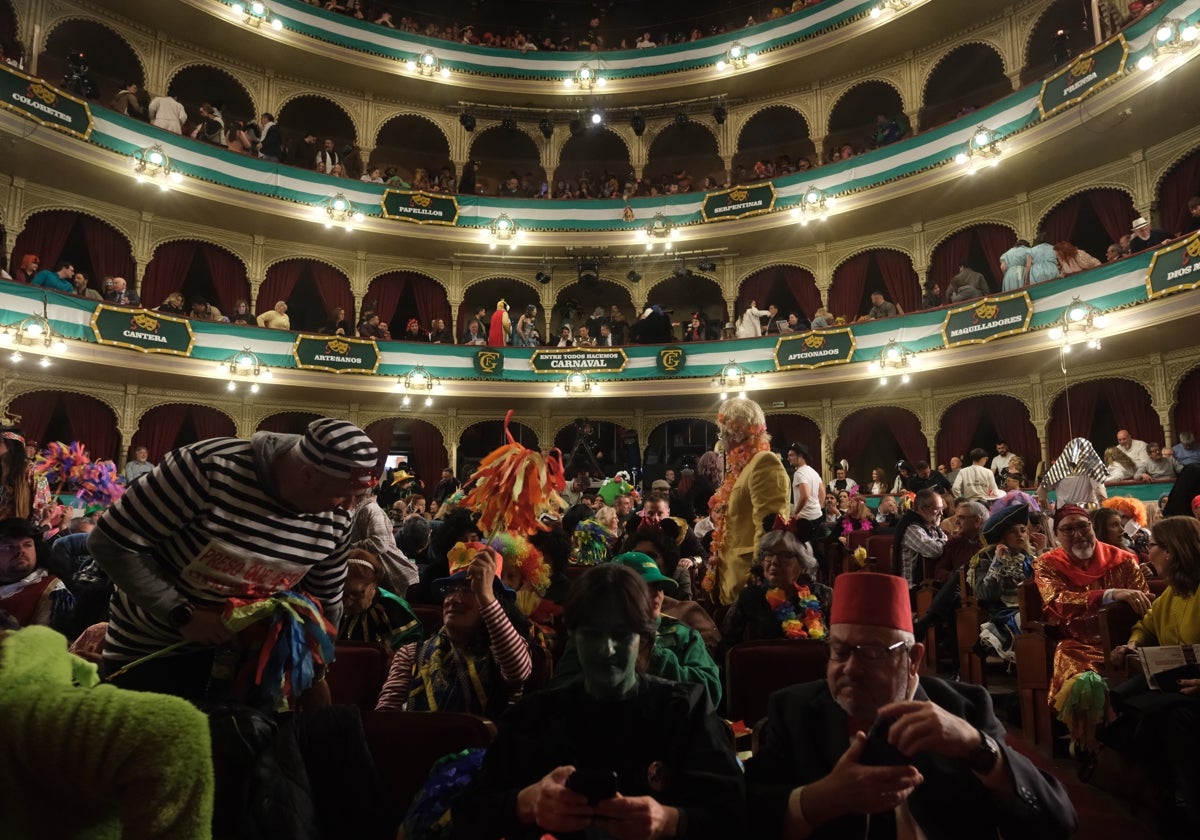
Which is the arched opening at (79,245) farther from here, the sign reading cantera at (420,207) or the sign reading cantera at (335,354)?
the sign reading cantera at (420,207)

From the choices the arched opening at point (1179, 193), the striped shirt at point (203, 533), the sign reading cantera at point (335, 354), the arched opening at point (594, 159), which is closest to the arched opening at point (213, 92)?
the sign reading cantera at point (335, 354)

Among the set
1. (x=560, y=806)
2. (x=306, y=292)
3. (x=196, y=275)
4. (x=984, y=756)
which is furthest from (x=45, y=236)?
(x=984, y=756)

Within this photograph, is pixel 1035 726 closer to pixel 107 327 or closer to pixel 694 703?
pixel 694 703

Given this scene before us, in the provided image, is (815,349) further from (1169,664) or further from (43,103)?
(43,103)

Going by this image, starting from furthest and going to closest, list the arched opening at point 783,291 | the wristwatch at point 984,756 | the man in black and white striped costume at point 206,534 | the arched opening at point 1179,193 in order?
the arched opening at point 783,291 → the arched opening at point 1179,193 → the man in black and white striped costume at point 206,534 → the wristwatch at point 984,756

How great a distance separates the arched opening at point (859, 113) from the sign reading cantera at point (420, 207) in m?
8.05

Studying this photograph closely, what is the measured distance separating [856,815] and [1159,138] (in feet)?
42.8

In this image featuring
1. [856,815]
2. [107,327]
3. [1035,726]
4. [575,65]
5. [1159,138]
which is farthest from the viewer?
[575,65]

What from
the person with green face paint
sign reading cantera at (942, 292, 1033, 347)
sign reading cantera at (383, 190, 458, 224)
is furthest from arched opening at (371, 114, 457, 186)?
the person with green face paint

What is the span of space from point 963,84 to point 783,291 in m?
5.34

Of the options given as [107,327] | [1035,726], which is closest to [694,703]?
[1035,726]

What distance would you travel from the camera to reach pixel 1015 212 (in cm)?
1279

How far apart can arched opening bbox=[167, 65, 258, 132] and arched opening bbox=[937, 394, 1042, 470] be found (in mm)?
15029

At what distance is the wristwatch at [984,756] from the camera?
1.35 meters
